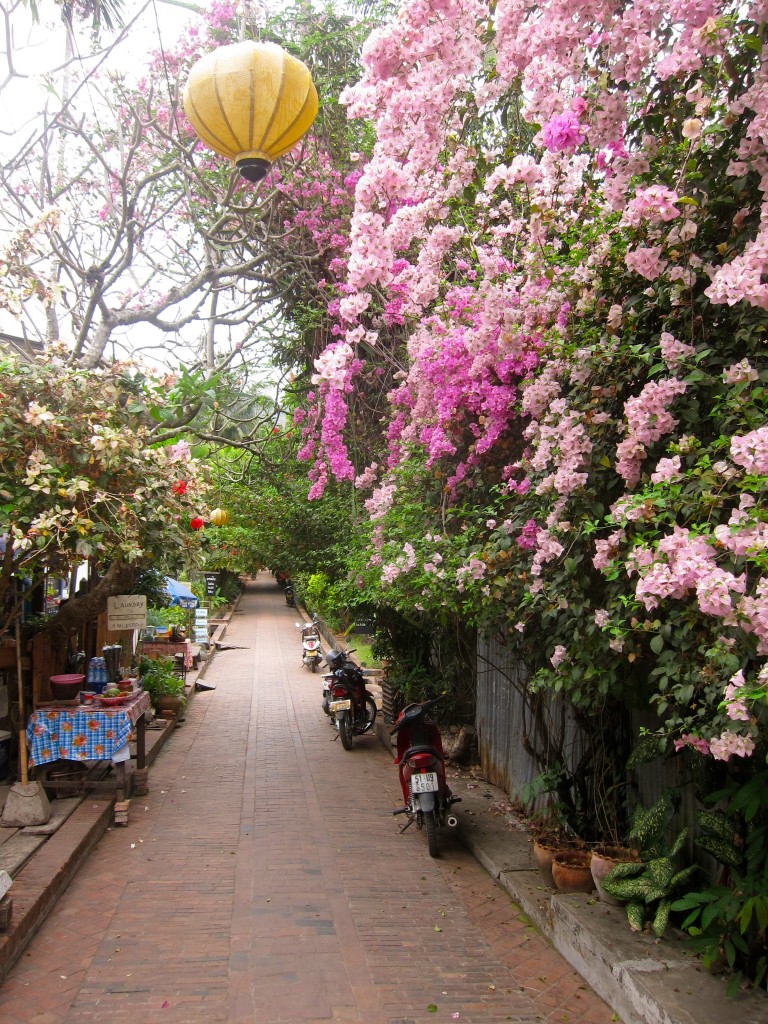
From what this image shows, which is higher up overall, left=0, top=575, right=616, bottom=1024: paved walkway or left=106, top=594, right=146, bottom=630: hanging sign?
left=106, top=594, right=146, bottom=630: hanging sign

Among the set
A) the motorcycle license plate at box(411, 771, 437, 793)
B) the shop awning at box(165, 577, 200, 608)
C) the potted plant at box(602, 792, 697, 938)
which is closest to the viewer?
the potted plant at box(602, 792, 697, 938)

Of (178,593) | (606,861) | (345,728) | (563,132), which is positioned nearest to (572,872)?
(606,861)

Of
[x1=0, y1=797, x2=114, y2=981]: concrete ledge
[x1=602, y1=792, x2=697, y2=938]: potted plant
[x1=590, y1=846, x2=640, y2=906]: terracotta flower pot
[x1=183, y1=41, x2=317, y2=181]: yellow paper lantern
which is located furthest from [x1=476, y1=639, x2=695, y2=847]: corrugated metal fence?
[x1=183, y1=41, x2=317, y2=181]: yellow paper lantern

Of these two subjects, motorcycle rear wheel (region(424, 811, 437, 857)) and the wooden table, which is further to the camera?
the wooden table

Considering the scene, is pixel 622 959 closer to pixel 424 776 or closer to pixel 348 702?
pixel 424 776

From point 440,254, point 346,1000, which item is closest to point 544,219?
point 440,254

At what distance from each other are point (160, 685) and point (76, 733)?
5184 millimetres

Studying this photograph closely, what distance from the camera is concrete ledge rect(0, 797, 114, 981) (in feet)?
15.5

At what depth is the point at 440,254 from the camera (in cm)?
612

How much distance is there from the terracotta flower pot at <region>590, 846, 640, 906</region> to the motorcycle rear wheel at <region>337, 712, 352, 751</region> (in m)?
5.89

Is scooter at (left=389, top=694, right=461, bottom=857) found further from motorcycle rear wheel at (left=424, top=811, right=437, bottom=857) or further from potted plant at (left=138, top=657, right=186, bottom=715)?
potted plant at (left=138, top=657, right=186, bottom=715)

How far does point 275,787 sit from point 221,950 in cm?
401

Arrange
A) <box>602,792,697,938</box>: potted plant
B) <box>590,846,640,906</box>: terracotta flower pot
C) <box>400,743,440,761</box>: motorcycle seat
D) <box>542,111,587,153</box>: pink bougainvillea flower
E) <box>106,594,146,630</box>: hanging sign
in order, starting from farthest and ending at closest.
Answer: <box>106,594,146,630</box>: hanging sign < <box>400,743,440,761</box>: motorcycle seat < <box>590,846,640,906</box>: terracotta flower pot < <box>602,792,697,938</box>: potted plant < <box>542,111,587,153</box>: pink bougainvillea flower

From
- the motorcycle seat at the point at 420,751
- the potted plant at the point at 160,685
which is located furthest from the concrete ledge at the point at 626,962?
the potted plant at the point at 160,685
